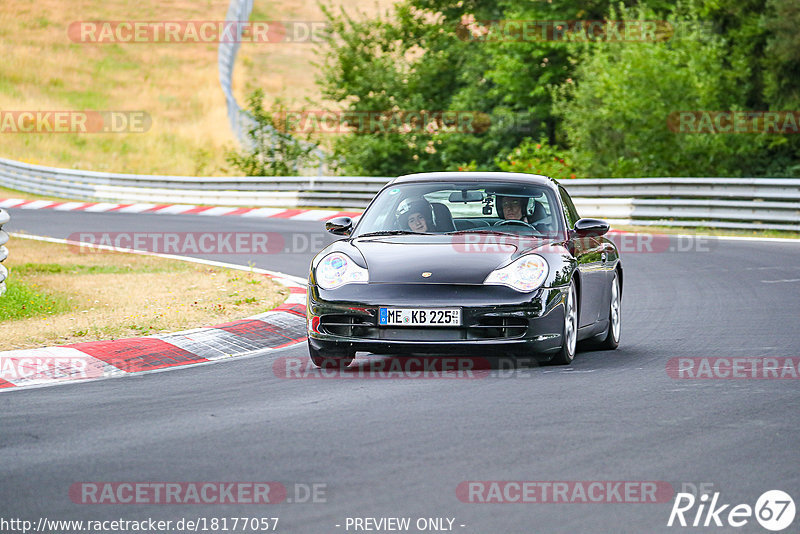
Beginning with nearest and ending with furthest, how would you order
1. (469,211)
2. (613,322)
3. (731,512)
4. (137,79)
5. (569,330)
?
(731,512), (569,330), (469,211), (613,322), (137,79)

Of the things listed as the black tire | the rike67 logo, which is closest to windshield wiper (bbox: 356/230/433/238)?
the black tire

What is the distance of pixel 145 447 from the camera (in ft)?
19.5

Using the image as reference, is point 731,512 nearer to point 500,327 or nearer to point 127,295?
point 500,327

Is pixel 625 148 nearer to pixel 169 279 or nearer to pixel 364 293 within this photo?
pixel 169 279

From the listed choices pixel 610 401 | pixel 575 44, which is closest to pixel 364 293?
pixel 610 401

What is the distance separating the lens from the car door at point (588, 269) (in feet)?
30.0

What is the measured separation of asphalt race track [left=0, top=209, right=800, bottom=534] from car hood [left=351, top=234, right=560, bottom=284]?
2.31ft

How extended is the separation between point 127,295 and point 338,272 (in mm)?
4812

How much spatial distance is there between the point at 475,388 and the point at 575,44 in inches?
1112

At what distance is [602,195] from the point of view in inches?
1013

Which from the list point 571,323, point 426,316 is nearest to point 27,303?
point 426,316

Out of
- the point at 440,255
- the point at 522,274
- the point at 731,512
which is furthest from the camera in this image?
the point at 440,255

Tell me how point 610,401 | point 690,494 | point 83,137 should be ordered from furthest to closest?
1. point 83,137
2. point 610,401
3. point 690,494

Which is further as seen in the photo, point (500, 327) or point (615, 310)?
point (615, 310)
